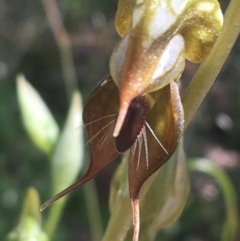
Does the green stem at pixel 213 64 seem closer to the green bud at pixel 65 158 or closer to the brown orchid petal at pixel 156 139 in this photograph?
the brown orchid petal at pixel 156 139

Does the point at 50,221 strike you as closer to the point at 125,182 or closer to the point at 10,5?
the point at 125,182

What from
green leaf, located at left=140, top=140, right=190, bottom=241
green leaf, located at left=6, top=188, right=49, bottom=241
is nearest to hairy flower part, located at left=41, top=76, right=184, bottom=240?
green leaf, located at left=140, top=140, right=190, bottom=241

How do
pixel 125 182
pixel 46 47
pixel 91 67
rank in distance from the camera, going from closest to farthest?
pixel 125 182, pixel 91 67, pixel 46 47

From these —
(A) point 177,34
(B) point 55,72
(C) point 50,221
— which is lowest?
(B) point 55,72

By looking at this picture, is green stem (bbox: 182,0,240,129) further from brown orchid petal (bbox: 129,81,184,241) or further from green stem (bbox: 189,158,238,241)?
green stem (bbox: 189,158,238,241)

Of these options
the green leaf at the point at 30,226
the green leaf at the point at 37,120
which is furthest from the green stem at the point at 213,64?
the green leaf at the point at 37,120

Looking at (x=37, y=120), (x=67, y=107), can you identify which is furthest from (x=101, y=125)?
(x=67, y=107)

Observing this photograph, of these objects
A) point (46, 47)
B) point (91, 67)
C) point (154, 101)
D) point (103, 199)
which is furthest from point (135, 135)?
point (46, 47)
